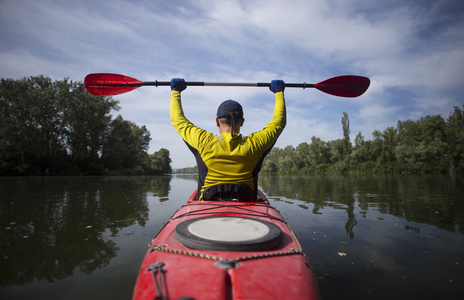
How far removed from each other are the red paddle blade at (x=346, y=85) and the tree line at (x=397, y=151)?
4344cm

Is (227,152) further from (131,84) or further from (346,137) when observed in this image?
(346,137)

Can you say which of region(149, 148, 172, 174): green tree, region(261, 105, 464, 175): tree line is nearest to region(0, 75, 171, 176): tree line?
region(149, 148, 172, 174): green tree

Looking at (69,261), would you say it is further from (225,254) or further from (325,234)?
(325,234)

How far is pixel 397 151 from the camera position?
44.8 meters

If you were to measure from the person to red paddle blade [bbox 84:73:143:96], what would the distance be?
2.89 m

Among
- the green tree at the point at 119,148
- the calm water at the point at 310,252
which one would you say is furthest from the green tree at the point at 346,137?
the calm water at the point at 310,252

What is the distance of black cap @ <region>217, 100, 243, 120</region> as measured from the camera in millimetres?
2666

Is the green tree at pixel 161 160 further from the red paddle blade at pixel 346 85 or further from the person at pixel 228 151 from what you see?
the person at pixel 228 151

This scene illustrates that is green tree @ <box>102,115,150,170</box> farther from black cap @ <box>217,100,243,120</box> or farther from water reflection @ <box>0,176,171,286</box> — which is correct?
black cap @ <box>217,100,243,120</box>

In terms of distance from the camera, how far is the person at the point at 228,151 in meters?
2.34

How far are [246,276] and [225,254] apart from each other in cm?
24

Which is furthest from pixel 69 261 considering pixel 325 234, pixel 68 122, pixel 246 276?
Result: pixel 68 122

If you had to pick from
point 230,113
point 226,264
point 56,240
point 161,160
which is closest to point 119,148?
point 56,240

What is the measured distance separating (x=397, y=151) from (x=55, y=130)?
58889mm
